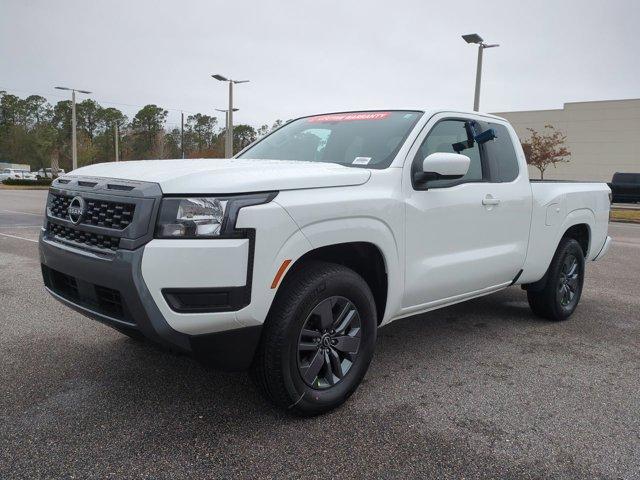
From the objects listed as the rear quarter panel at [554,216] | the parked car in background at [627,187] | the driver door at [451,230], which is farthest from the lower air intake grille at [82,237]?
the parked car in background at [627,187]

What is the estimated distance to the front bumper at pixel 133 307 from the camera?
2.61 metres

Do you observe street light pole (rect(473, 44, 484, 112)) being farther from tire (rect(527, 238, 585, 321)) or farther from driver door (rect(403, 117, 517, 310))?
driver door (rect(403, 117, 517, 310))

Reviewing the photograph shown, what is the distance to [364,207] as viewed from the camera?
320cm

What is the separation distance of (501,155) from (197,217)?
114 inches

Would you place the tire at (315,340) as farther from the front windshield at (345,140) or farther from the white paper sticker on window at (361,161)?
the front windshield at (345,140)

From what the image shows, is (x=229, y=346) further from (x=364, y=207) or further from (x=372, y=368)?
(x=372, y=368)

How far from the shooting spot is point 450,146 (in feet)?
13.7

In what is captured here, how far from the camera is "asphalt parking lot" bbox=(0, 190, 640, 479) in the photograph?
265cm

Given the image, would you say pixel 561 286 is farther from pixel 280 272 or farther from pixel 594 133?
pixel 594 133

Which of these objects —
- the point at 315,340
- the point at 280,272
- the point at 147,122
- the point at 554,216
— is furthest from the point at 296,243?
the point at 147,122

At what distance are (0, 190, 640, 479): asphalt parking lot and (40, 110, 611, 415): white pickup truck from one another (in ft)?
1.04

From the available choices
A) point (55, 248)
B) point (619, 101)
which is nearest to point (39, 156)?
point (619, 101)

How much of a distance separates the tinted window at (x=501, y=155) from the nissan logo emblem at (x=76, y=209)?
2940 millimetres

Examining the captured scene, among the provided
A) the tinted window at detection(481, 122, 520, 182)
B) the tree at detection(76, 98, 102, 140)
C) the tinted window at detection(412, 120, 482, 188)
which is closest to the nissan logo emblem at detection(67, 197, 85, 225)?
the tinted window at detection(412, 120, 482, 188)
